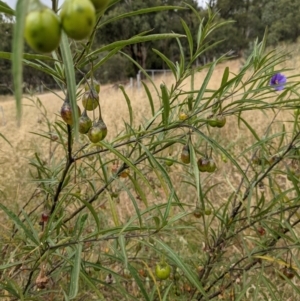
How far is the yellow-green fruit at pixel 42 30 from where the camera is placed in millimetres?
256

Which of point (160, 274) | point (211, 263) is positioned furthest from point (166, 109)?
point (211, 263)

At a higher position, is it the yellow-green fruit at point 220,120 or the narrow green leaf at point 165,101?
the narrow green leaf at point 165,101

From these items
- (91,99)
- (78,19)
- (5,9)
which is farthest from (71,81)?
(91,99)

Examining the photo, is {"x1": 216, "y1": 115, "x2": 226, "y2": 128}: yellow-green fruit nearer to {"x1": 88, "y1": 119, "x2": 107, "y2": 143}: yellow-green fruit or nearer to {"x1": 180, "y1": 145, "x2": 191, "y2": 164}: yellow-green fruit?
{"x1": 180, "y1": 145, "x2": 191, "y2": 164}: yellow-green fruit

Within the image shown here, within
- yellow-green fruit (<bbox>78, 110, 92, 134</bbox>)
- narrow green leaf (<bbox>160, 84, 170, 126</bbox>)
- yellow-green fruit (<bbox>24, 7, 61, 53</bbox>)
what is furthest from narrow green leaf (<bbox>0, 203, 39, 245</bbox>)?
yellow-green fruit (<bbox>24, 7, 61, 53</bbox>)

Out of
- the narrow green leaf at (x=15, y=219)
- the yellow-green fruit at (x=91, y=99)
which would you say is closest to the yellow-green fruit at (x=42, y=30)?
the yellow-green fruit at (x=91, y=99)

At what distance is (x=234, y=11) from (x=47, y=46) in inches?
966

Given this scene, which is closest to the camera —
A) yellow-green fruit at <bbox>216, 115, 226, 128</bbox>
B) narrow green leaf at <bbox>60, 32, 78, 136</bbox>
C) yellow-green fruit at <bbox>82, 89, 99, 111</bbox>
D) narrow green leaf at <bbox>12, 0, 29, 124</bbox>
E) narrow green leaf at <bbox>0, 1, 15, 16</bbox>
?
narrow green leaf at <bbox>12, 0, 29, 124</bbox>

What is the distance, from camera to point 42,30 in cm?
26

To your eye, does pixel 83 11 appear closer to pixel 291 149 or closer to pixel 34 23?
pixel 34 23

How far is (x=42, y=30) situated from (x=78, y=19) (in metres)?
0.03

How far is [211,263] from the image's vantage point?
1130mm

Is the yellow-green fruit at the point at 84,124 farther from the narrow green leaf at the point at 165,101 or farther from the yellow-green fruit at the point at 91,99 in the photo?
the narrow green leaf at the point at 165,101

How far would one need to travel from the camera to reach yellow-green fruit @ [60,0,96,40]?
0.27 m
